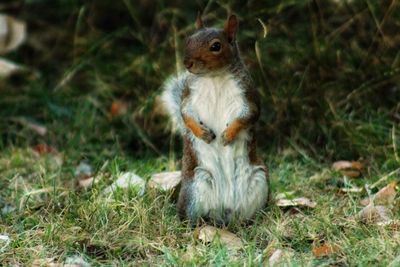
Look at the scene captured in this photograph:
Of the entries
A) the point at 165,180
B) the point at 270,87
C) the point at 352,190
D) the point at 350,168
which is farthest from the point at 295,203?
the point at 270,87

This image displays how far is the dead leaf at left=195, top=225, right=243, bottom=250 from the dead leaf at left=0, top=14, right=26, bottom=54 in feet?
8.11

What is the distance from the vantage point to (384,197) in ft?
15.2

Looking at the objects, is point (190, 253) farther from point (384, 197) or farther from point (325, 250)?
point (384, 197)

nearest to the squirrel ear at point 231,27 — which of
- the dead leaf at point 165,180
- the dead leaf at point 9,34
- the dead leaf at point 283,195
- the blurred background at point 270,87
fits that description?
the dead leaf at point 165,180

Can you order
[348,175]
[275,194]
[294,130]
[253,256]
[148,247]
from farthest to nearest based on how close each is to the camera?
[294,130], [348,175], [275,194], [148,247], [253,256]

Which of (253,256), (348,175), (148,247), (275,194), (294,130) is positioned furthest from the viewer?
(294,130)

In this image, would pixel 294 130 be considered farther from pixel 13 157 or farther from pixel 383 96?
pixel 13 157

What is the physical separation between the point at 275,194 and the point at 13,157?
178cm

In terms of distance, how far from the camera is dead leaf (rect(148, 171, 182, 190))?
15.6ft

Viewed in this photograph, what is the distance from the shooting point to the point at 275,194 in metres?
4.88

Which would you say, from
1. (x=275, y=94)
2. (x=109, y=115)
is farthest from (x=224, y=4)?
(x=109, y=115)

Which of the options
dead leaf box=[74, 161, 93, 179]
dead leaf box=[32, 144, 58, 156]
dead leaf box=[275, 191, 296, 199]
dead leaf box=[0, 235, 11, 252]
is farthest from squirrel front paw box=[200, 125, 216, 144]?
dead leaf box=[32, 144, 58, 156]

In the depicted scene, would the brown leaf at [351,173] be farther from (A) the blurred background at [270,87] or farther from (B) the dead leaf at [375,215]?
(B) the dead leaf at [375,215]

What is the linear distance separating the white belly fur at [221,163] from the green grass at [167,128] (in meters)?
0.12
